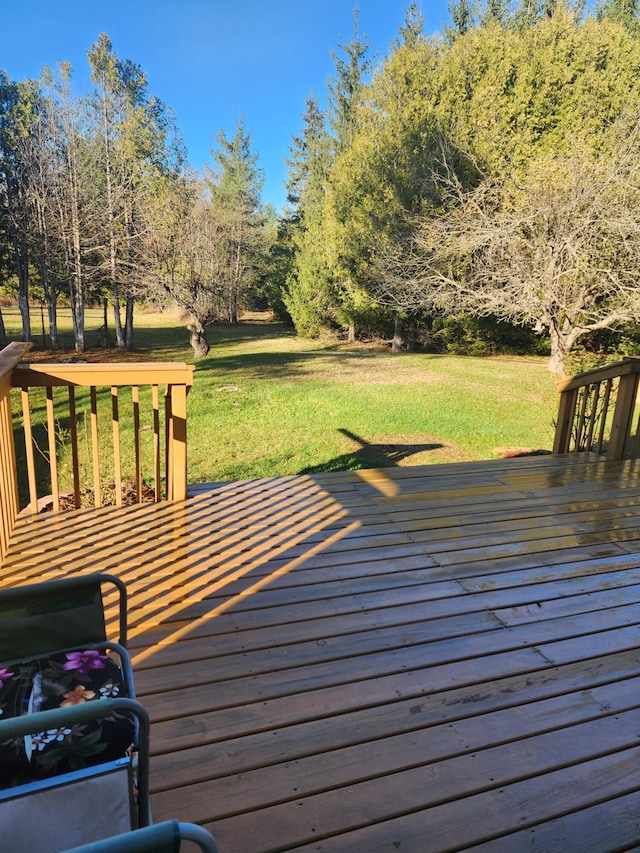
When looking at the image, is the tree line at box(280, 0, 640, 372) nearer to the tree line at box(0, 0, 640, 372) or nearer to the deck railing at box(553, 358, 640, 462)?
the tree line at box(0, 0, 640, 372)

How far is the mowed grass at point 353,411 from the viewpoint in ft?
22.2

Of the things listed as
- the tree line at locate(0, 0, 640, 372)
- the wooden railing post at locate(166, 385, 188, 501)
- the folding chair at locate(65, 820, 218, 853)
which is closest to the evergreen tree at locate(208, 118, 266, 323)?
the tree line at locate(0, 0, 640, 372)

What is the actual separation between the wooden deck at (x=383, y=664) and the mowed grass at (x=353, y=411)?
3.10 metres

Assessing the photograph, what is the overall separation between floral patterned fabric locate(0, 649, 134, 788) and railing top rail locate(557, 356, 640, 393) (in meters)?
4.09

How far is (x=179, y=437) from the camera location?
3242mm

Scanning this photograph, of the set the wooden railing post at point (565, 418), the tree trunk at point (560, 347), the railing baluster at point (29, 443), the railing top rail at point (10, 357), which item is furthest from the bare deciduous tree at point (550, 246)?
the railing baluster at point (29, 443)

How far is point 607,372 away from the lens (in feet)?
13.8

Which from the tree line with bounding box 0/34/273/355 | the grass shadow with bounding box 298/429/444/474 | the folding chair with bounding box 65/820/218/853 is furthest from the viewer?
the tree line with bounding box 0/34/273/355

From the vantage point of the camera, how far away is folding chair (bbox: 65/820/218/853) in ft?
2.18

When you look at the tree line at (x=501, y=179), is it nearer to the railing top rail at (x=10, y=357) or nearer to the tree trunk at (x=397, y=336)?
the tree trunk at (x=397, y=336)

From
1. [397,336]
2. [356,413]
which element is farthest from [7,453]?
[397,336]

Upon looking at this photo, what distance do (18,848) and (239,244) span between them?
21382 mm

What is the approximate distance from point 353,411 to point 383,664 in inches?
281

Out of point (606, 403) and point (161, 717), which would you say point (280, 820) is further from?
point (606, 403)
